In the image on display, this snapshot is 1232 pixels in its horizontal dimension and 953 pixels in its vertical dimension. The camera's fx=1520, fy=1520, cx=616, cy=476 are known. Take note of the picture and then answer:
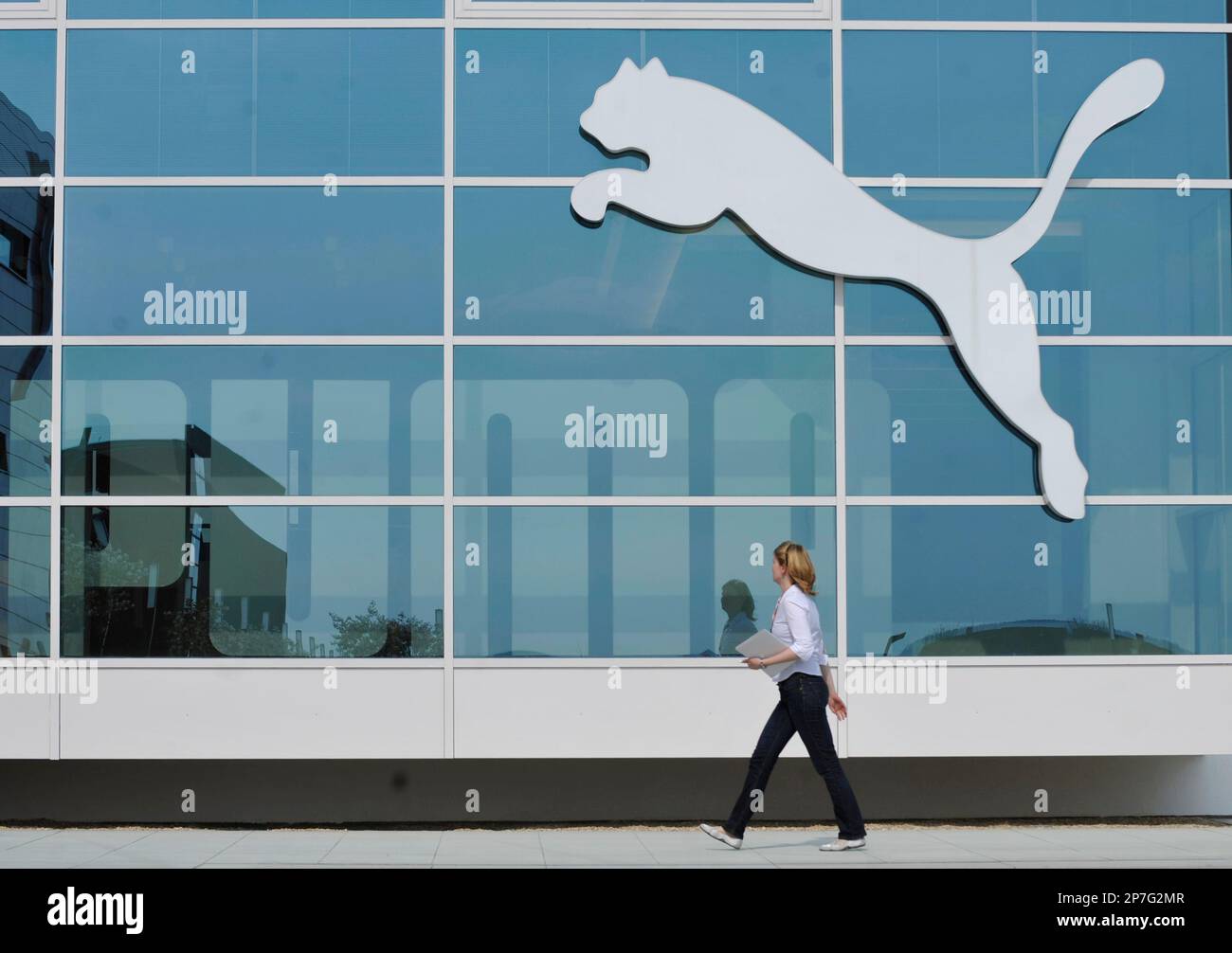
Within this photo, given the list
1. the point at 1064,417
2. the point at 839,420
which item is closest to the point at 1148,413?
the point at 1064,417

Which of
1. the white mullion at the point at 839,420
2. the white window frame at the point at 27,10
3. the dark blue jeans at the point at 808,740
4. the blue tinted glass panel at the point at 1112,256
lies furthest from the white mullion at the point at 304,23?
the dark blue jeans at the point at 808,740

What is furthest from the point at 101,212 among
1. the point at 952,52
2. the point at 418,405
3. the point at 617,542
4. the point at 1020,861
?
the point at 1020,861

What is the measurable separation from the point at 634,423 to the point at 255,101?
350cm

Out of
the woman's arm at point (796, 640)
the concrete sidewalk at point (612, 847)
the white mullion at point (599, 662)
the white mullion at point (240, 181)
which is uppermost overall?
the white mullion at point (240, 181)

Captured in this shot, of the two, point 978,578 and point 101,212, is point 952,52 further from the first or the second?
point 101,212

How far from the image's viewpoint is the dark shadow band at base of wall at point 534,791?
35.1 ft

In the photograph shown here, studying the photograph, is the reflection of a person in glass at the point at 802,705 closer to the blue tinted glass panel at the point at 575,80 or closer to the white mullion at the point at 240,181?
the blue tinted glass panel at the point at 575,80

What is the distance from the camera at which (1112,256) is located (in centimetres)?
1082

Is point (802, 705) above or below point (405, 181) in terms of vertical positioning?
below

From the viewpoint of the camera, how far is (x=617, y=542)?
10.5 m

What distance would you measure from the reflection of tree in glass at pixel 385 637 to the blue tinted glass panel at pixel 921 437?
310 cm

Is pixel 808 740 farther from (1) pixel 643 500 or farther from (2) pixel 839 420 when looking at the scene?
(2) pixel 839 420

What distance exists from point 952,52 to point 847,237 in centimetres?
160
